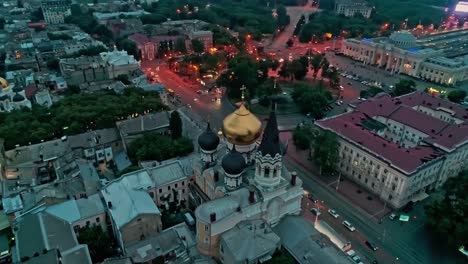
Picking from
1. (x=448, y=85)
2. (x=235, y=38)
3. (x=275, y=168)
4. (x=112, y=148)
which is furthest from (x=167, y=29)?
(x=275, y=168)

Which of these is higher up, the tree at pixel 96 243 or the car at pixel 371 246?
the tree at pixel 96 243

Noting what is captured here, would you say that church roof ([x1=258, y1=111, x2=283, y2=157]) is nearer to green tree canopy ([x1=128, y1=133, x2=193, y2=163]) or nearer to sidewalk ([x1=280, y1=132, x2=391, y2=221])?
green tree canopy ([x1=128, y1=133, x2=193, y2=163])

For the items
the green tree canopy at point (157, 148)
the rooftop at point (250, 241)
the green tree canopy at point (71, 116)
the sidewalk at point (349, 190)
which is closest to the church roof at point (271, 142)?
the rooftop at point (250, 241)

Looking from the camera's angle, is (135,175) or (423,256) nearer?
(423,256)

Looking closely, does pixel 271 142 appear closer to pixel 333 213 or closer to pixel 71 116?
pixel 333 213

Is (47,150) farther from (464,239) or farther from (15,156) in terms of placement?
(464,239)

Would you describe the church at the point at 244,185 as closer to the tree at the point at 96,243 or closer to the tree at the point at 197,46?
the tree at the point at 96,243

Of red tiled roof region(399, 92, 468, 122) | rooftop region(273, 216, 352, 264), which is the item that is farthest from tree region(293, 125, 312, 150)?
red tiled roof region(399, 92, 468, 122)
